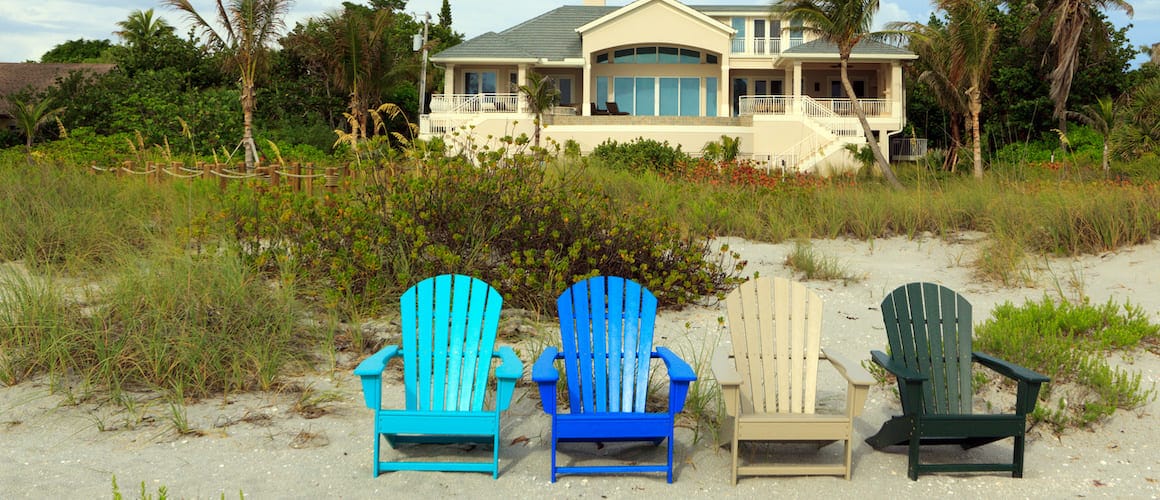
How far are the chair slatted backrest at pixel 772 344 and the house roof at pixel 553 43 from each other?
27.7 m

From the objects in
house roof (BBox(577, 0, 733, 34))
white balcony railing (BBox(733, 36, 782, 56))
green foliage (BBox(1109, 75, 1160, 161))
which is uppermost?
house roof (BBox(577, 0, 733, 34))

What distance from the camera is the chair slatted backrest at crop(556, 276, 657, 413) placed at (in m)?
5.04

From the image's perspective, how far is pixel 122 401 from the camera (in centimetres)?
550

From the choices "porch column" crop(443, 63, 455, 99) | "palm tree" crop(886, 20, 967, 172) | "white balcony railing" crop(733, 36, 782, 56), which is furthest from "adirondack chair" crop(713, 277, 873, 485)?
"white balcony railing" crop(733, 36, 782, 56)

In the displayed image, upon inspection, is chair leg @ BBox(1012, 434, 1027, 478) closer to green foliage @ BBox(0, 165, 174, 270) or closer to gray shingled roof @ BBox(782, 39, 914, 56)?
green foliage @ BBox(0, 165, 174, 270)

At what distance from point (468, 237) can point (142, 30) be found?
35728mm

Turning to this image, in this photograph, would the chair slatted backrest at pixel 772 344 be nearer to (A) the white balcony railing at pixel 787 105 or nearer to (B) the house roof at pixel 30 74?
(A) the white balcony railing at pixel 787 105

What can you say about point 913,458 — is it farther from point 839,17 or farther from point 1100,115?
point 1100,115

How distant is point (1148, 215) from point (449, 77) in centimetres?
2600

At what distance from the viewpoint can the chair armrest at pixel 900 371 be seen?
4625mm

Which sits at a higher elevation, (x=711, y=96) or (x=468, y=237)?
(x=711, y=96)

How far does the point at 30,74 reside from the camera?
36.0m

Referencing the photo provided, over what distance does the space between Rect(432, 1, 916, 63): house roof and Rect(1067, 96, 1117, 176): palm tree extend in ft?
19.9

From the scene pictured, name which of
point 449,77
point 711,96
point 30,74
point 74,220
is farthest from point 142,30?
point 74,220
